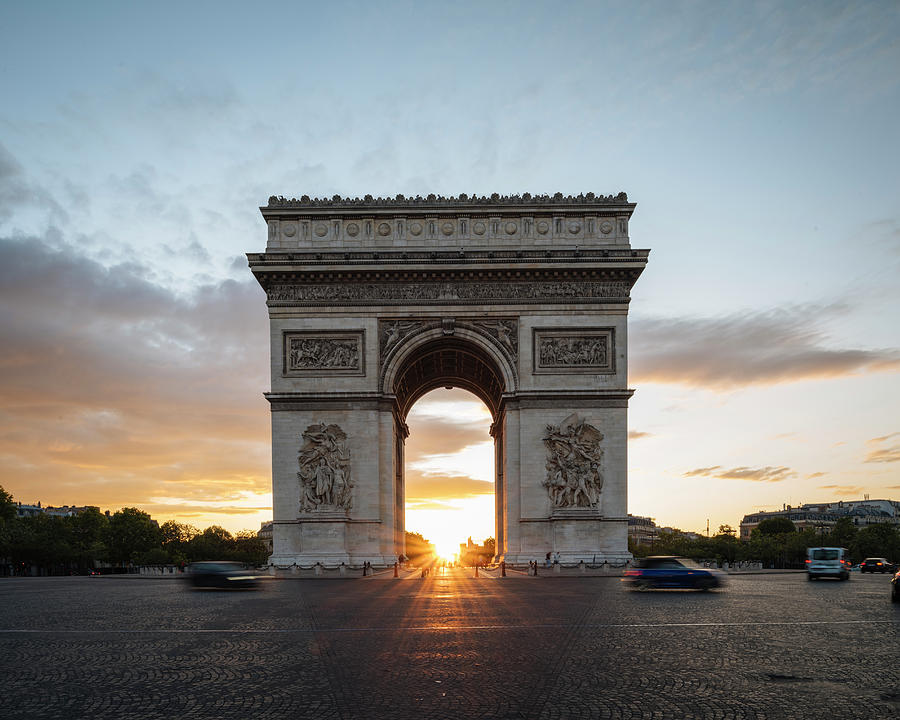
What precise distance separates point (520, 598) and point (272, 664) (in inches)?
419

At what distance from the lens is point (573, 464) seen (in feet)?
115

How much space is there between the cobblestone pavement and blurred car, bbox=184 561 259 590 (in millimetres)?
7640

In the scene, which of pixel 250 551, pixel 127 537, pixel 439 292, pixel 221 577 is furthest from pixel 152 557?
pixel 221 577

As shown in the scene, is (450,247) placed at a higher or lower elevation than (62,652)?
higher

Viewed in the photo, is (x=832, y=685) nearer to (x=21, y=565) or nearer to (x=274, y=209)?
(x=274, y=209)

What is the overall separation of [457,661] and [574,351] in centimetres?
2767

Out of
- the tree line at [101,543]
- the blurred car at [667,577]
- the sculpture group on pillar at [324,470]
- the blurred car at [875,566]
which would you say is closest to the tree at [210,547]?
the tree line at [101,543]

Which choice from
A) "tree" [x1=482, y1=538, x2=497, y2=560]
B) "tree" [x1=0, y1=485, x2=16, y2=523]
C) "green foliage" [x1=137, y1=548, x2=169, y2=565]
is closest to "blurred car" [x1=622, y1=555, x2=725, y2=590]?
"tree" [x1=482, y1=538, x2=497, y2=560]

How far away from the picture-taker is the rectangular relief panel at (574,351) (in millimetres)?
36312

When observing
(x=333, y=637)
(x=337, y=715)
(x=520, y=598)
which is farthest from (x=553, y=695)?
(x=520, y=598)

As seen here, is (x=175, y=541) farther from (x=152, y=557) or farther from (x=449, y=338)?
(x=449, y=338)

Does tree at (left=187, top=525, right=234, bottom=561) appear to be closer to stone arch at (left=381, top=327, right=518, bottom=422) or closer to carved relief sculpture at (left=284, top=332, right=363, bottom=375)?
stone arch at (left=381, top=327, right=518, bottom=422)

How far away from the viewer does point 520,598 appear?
63.2ft

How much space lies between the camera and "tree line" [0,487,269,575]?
223 feet
